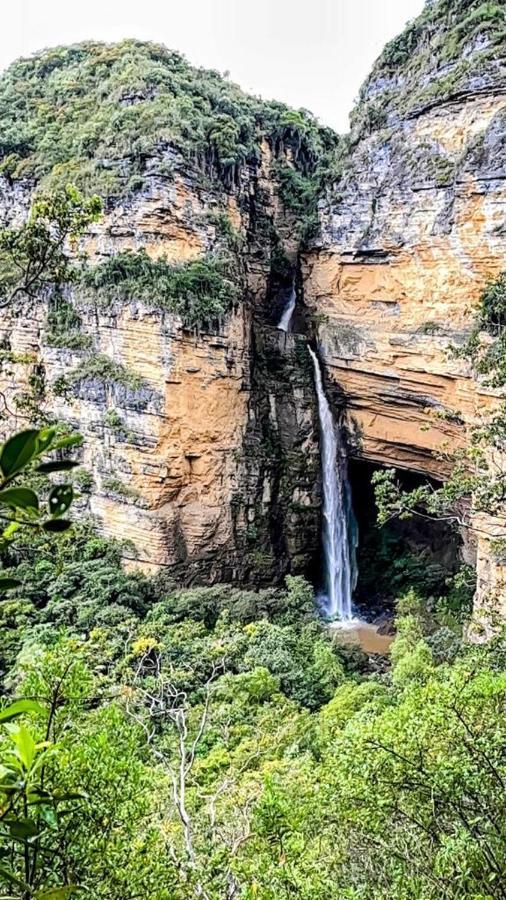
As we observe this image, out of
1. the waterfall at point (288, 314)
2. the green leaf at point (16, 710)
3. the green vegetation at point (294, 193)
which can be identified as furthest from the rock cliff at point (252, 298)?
the green leaf at point (16, 710)

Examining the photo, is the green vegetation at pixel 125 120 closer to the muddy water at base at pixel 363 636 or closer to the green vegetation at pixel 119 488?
the green vegetation at pixel 119 488

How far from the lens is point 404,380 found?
1287 cm

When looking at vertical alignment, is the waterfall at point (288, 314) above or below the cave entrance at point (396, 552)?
above

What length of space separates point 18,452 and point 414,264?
12.5 meters

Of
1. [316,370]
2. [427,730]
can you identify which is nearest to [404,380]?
[316,370]

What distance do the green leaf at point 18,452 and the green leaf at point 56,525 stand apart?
136 mm

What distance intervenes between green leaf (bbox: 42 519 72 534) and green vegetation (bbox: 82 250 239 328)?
37.8 feet

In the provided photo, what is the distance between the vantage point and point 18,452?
88cm

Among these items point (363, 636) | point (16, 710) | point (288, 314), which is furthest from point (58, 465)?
point (288, 314)

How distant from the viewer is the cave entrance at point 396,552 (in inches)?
575

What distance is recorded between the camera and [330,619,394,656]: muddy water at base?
12.6 m

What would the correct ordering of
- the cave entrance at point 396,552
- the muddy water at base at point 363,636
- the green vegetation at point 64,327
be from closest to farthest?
the muddy water at base at point 363,636, the green vegetation at point 64,327, the cave entrance at point 396,552

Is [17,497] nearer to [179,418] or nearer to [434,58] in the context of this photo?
[179,418]

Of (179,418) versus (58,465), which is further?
(179,418)
